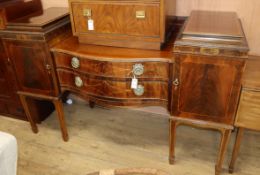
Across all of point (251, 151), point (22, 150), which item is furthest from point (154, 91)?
point (22, 150)

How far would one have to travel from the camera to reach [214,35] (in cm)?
121

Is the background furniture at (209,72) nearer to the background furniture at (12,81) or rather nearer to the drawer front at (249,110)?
the drawer front at (249,110)

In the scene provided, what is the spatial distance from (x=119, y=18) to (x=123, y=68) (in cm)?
30

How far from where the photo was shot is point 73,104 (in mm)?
2436

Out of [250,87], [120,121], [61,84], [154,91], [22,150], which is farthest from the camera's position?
[120,121]

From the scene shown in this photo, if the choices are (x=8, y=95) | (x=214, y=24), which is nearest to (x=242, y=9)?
(x=214, y=24)

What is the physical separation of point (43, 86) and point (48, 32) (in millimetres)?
380

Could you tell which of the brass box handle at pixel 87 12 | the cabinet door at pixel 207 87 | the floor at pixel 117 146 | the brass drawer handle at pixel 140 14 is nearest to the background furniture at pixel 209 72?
the cabinet door at pixel 207 87

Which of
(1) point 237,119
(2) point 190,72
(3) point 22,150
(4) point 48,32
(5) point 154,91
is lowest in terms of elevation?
(3) point 22,150

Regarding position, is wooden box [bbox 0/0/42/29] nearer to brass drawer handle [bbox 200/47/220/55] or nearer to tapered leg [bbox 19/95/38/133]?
tapered leg [bbox 19/95/38/133]

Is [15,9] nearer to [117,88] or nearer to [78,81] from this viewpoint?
[78,81]

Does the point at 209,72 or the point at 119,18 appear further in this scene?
the point at 119,18

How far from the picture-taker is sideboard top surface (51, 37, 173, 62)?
4.42ft

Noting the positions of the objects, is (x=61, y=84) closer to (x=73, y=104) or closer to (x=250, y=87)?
(x=73, y=104)
